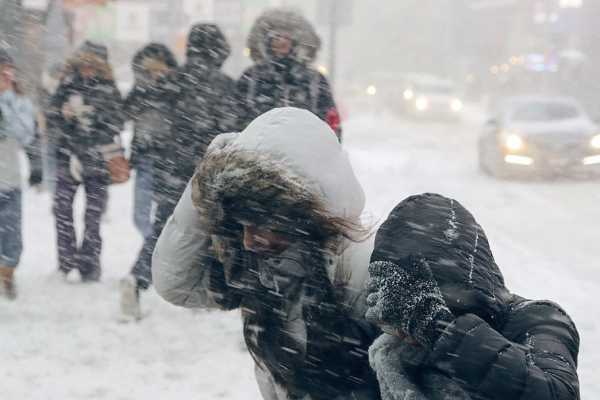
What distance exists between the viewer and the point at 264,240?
187 cm

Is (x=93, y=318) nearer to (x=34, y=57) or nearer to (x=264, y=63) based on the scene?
(x=264, y=63)

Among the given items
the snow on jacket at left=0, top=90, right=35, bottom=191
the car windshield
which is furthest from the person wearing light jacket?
the car windshield

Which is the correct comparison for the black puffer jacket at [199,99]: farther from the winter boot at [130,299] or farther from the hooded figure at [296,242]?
the hooded figure at [296,242]

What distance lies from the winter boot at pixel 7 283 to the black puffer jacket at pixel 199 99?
1504 mm

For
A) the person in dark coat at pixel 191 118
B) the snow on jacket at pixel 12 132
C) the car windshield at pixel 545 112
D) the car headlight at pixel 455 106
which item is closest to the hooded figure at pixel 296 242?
the person in dark coat at pixel 191 118

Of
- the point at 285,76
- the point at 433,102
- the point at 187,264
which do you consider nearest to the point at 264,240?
the point at 187,264

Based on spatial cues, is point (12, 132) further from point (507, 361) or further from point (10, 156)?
point (507, 361)

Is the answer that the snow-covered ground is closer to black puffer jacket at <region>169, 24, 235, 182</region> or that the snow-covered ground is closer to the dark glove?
the dark glove

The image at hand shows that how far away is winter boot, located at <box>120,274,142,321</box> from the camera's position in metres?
5.15

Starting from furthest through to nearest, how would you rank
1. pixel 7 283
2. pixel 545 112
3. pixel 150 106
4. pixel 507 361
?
pixel 545 112
pixel 7 283
pixel 150 106
pixel 507 361

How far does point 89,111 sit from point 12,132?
2.07 ft

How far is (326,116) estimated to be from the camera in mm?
4508

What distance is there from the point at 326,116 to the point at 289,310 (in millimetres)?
2706

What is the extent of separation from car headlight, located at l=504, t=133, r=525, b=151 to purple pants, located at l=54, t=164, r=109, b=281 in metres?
9.54
